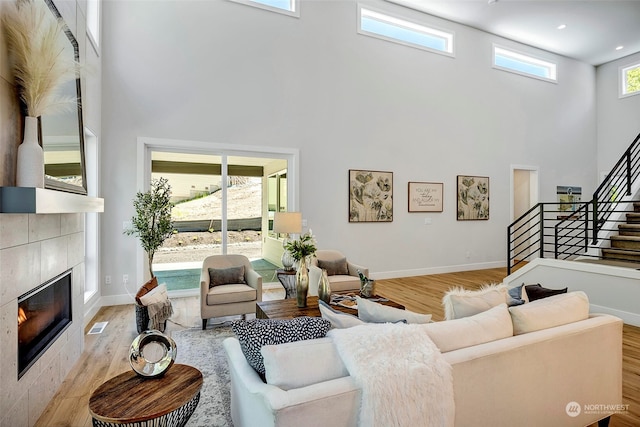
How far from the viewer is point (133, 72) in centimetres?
488

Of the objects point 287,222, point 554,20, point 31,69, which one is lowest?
point 287,222

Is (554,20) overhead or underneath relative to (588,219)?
overhead

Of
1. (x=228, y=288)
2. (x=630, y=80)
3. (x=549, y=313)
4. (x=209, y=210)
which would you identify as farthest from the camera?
(x=630, y=80)

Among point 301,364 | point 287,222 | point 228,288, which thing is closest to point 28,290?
point 301,364

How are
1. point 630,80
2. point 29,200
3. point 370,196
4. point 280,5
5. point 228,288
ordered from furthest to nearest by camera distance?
point 630,80 → point 370,196 → point 280,5 → point 228,288 → point 29,200

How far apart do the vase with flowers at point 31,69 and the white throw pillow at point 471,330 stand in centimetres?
244

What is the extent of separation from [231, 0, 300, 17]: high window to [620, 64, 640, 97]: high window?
857cm

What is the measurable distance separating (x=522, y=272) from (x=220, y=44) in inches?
233

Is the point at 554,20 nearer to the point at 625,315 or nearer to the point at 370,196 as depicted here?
the point at 370,196

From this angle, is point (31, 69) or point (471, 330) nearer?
point (471, 330)

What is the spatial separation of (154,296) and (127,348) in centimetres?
58

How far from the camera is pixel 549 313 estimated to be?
199 centimetres

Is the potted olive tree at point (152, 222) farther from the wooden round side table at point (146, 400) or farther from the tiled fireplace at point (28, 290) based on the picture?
the wooden round side table at point (146, 400)

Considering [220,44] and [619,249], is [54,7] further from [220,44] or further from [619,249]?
→ [619,249]
